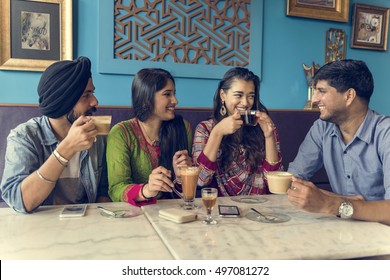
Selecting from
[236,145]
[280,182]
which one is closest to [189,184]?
[280,182]

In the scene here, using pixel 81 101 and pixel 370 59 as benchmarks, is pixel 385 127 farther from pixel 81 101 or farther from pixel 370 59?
pixel 370 59

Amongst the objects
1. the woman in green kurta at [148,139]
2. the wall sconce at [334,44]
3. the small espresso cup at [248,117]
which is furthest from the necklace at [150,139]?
the wall sconce at [334,44]

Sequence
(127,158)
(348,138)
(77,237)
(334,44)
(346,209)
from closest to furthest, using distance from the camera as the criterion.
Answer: (77,237), (346,209), (127,158), (348,138), (334,44)

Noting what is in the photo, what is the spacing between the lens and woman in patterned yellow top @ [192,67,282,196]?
179 cm

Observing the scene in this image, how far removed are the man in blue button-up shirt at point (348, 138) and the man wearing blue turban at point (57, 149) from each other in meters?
0.99

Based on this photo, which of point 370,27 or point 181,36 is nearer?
point 181,36

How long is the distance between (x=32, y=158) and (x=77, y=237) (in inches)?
20.1

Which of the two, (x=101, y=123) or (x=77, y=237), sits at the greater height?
(x=101, y=123)

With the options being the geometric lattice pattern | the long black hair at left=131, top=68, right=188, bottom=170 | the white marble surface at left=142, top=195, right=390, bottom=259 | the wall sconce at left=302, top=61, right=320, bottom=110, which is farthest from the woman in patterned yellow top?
the wall sconce at left=302, top=61, right=320, bottom=110

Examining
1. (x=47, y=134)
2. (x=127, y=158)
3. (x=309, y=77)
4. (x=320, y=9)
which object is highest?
(x=320, y=9)

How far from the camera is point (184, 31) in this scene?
9.14ft

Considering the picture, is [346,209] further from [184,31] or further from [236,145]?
[184,31]

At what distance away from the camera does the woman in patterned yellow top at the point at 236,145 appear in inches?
70.7

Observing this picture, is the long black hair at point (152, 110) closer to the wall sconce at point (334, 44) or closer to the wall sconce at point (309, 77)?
the wall sconce at point (309, 77)
